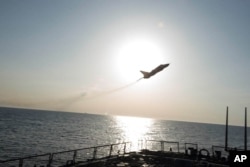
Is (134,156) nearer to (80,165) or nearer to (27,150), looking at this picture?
(80,165)

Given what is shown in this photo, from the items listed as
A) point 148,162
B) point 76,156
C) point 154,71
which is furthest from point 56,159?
point 154,71

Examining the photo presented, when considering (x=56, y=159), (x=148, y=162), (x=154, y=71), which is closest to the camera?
(x=148, y=162)

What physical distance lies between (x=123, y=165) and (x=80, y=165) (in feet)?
12.1

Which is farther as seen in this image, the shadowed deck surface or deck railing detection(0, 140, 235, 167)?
the shadowed deck surface

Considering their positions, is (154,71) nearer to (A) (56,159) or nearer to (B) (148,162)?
(B) (148,162)

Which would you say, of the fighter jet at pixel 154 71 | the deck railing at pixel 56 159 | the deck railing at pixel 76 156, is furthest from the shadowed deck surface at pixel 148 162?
the fighter jet at pixel 154 71

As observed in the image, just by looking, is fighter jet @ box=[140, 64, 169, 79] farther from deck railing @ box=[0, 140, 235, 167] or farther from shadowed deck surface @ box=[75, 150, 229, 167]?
shadowed deck surface @ box=[75, 150, 229, 167]

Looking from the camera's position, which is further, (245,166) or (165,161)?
(165,161)

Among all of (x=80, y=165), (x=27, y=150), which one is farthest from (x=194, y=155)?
(x=27, y=150)

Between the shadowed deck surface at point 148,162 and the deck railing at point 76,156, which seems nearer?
the deck railing at point 76,156

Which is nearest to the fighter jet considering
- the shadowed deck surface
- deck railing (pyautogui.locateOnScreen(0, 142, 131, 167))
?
deck railing (pyautogui.locateOnScreen(0, 142, 131, 167))

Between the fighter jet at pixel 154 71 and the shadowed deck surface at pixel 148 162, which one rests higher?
the fighter jet at pixel 154 71

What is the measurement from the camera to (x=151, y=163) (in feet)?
90.0

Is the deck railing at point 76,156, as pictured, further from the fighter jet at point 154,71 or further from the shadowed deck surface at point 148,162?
the fighter jet at point 154,71
